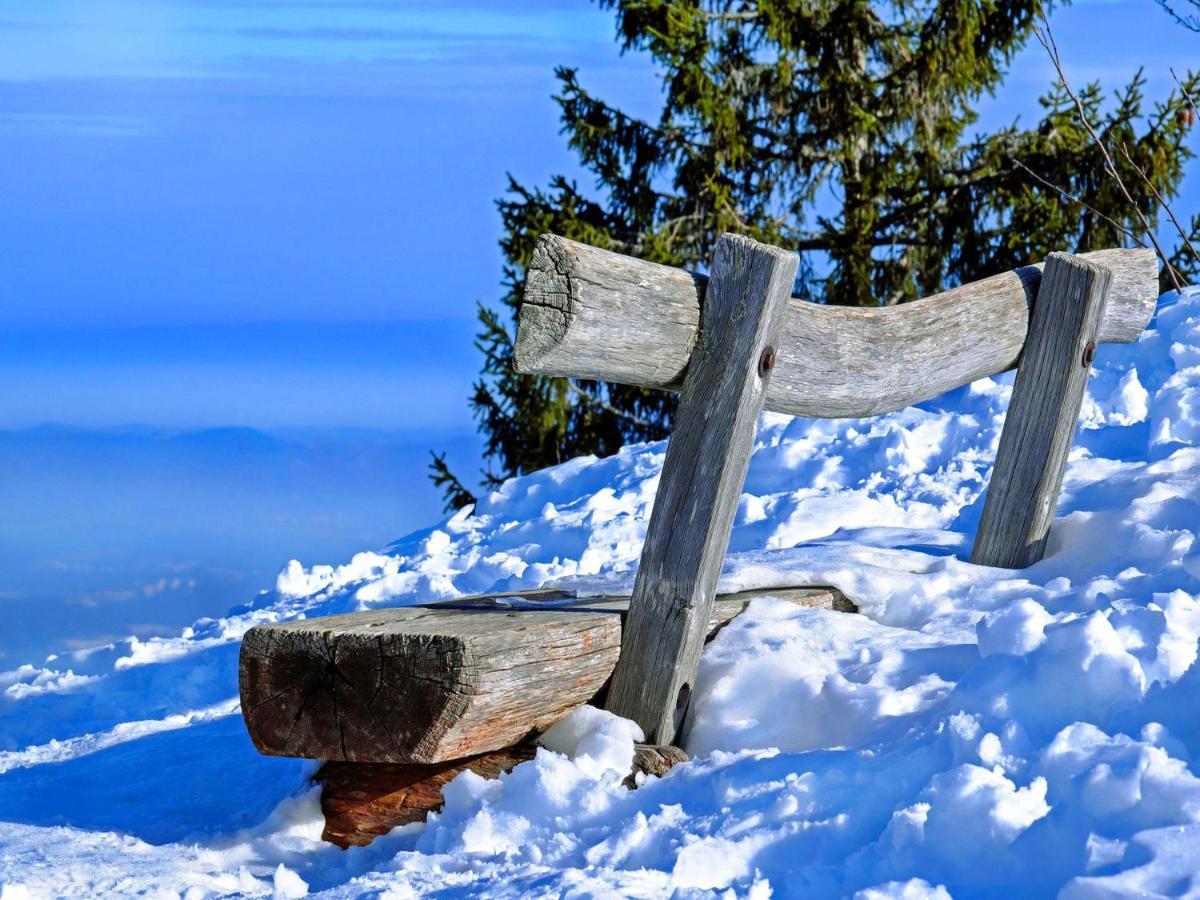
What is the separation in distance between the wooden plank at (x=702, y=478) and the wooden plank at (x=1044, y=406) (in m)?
1.60

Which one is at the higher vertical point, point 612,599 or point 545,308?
point 545,308

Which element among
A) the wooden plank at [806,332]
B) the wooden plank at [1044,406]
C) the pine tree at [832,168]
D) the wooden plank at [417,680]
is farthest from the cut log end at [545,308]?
the pine tree at [832,168]

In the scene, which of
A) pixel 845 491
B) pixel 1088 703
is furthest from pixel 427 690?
pixel 845 491

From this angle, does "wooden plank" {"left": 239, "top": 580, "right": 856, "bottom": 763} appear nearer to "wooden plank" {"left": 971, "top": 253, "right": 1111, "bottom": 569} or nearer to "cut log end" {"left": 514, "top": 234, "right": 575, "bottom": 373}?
"cut log end" {"left": 514, "top": 234, "right": 575, "bottom": 373}

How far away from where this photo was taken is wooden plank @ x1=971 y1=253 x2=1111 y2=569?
4605 mm

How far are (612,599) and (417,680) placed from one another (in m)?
0.89

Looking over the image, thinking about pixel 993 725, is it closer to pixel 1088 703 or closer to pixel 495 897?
pixel 1088 703

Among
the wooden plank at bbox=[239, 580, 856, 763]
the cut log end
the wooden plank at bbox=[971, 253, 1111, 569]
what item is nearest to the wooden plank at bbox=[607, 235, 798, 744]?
the wooden plank at bbox=[239, 580, 856, 763]

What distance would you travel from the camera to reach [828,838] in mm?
2678

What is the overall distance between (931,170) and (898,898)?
12671 millimetres

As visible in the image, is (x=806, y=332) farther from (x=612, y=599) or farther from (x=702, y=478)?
(x=612, y=599)

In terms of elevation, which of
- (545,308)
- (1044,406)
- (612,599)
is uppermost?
(1044,406)

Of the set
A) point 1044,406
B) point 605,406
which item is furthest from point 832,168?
point 1044,406

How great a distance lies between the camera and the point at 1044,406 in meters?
4.66
